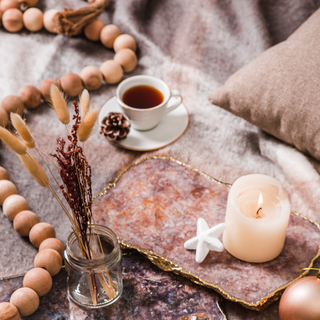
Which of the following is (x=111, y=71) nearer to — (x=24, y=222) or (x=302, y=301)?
(x=24, y=222)

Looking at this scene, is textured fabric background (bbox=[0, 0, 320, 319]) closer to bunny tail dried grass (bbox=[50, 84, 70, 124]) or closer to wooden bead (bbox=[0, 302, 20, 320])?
wooden bead (bbox=[0, 302, 20, 320])

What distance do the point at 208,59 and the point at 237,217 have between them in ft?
2.14

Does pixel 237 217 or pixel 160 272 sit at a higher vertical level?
pixel 237 217

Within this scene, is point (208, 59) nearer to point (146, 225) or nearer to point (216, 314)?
point (146, 225)

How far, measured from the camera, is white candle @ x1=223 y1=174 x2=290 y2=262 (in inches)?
24.9

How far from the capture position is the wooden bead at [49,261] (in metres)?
0.69

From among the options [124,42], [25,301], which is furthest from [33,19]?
[25,301]

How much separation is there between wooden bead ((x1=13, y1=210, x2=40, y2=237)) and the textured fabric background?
28 mm

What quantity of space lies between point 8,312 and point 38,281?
2.6 inches

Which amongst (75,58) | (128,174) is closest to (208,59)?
(75,58)

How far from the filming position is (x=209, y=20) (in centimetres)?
122

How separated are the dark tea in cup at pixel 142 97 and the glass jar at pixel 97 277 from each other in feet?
1.30

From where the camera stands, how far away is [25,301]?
630mm

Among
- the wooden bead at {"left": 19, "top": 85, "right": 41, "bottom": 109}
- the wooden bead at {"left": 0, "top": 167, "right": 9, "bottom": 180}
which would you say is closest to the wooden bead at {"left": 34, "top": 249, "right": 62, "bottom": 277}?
the wooden bead at {"left": 0, "top": 167, "right": 9, "bottom": 180}
